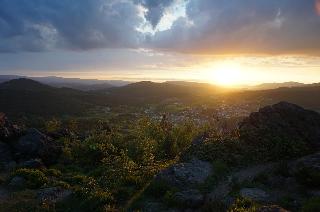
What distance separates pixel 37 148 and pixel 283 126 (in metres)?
19.0

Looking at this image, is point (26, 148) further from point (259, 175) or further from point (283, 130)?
point (259, 175)

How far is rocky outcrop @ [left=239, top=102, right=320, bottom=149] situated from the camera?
22984 mm

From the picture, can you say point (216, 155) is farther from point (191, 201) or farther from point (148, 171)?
point (191, 201)

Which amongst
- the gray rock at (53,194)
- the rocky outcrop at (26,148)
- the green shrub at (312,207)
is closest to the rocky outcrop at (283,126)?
the green shrub at (312,207)

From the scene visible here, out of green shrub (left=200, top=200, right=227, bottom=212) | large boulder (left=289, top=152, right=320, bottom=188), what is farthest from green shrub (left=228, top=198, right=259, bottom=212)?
large boulder (left=289, top=152, right=320, bottom=188)

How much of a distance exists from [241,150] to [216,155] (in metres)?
1.54

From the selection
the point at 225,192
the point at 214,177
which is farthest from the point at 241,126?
the point at 225,192

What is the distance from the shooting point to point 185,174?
19953 millimetres

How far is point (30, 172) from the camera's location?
79.3 ft

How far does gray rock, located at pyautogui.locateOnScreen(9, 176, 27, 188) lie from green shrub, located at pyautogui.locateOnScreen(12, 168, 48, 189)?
0.31 metres

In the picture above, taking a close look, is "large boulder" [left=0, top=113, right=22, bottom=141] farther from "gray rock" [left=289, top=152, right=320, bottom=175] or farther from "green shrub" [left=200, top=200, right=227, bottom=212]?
"gray rock" [left=289, top=152, right=320, bottom=175]

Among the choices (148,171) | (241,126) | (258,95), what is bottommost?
(258,95)

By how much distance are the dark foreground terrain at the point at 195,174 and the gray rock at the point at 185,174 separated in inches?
1.9

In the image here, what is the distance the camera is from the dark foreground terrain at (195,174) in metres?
17.2
